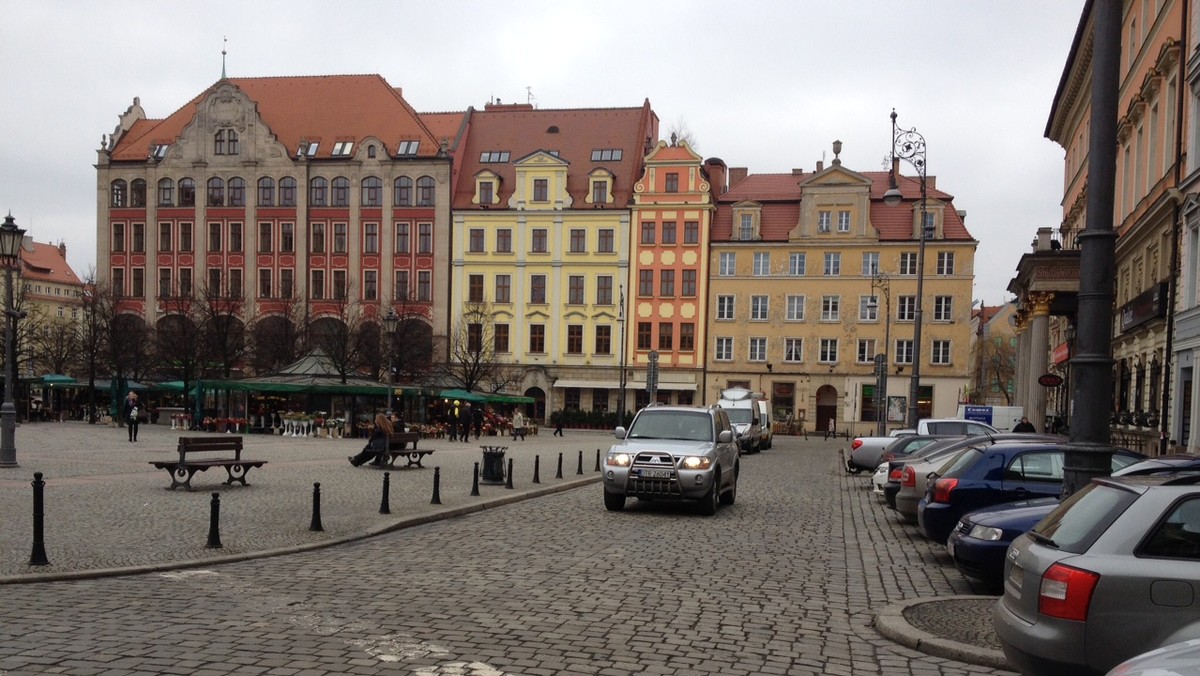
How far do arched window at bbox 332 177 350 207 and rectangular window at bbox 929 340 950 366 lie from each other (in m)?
40.3

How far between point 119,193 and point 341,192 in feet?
55.4

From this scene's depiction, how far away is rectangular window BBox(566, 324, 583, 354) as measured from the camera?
229ft

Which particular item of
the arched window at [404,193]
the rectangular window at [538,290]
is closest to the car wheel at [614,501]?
the rectangular window at [538,290]

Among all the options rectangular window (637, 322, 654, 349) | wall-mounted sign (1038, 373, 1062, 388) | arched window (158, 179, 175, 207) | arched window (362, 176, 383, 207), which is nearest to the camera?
wall-mounted sign (1038, 373, 1062, 388)

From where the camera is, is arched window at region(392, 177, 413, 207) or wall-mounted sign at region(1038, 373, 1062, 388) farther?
arched window at region(392, 177, 413, 207)

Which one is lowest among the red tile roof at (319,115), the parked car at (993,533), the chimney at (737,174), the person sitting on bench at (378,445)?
the person sitting on bench at (378,445)

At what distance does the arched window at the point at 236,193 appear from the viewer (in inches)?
2859

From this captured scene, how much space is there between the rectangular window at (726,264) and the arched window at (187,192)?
122 ft

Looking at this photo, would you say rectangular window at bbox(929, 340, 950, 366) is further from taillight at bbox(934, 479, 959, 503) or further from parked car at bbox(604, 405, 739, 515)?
taillight at bbox(934, 479, 959, 503)

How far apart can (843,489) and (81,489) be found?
16227mm

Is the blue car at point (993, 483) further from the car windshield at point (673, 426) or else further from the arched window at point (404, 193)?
the arched window at point (404, 193)

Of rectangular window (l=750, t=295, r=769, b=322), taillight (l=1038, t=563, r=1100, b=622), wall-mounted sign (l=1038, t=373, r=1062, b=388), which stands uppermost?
rectangular window (l=750, t=295, r=769, b=322)

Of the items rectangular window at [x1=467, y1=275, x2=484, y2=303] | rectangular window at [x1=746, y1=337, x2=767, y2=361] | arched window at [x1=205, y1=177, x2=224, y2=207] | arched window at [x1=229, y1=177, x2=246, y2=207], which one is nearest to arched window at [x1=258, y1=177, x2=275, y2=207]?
arched window at [x1=229, y1=177, x2=246, y2=207]

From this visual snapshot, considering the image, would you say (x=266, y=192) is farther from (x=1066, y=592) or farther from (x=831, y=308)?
(x=1066, y=592)
